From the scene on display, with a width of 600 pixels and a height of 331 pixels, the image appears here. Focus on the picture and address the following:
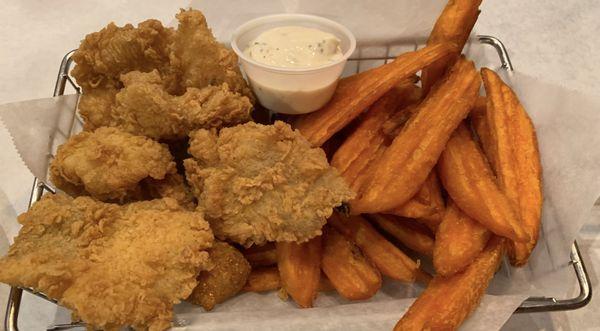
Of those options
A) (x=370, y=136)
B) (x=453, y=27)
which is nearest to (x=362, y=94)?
(x=370, y=136)

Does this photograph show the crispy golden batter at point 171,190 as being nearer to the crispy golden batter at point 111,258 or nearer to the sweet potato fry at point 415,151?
the crispy golden batter at point 111,258

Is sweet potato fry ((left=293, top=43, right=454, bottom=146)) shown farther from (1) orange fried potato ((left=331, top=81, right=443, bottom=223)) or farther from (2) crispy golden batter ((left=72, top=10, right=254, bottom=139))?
(2) crispy golden batter ((left=72, top=10, right=254, bottom=139))

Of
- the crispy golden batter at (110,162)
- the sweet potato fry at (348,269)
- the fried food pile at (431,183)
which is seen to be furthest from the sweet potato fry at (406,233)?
the crispy golden batter at (110,162)

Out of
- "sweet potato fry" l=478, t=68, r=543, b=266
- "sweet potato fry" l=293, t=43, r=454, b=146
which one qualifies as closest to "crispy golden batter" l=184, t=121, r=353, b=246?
"sweet potato fry" l=293, t=43, r=454, b=146

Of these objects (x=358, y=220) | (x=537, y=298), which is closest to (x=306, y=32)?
(x=358, y=220)

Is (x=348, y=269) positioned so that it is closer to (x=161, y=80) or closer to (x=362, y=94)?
(x=362, y=94)

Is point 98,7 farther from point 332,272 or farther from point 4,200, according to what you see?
point 332,272
